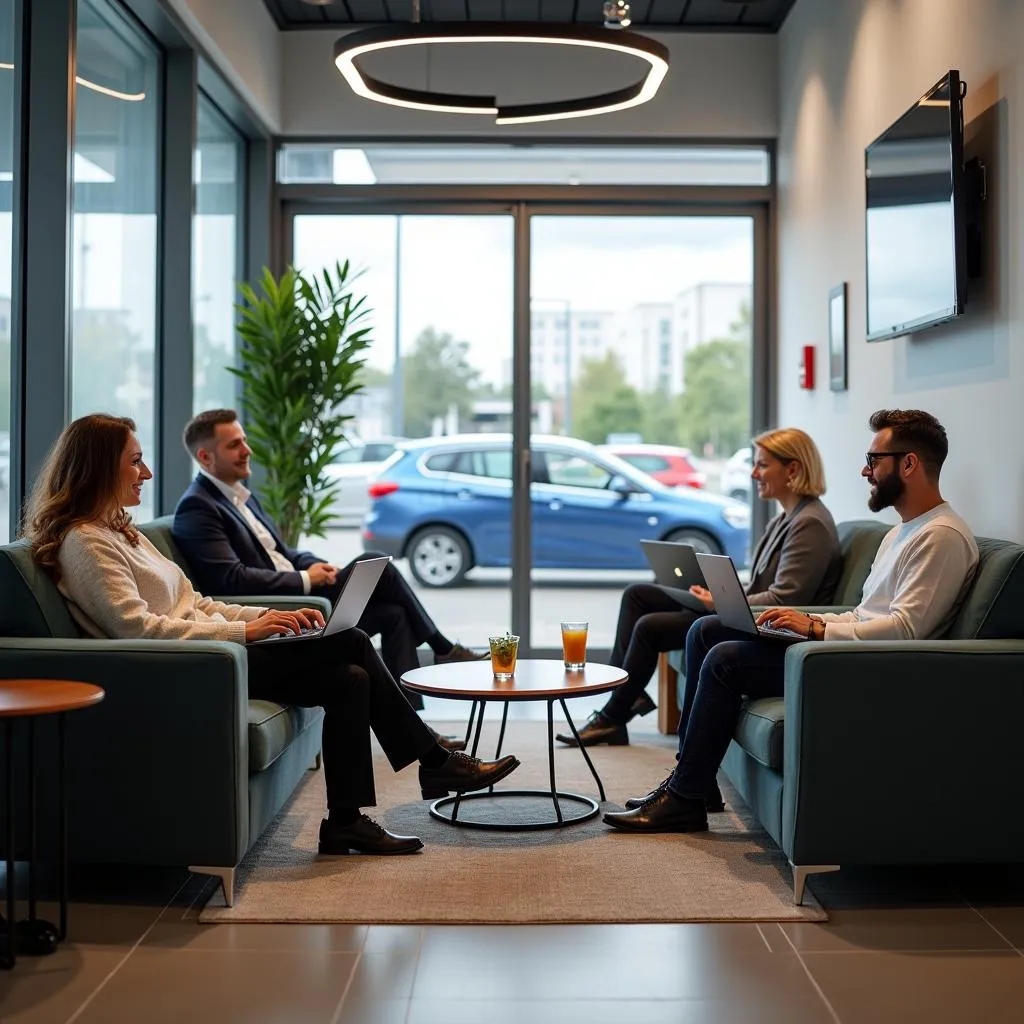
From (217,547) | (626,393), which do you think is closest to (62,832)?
(217,547)

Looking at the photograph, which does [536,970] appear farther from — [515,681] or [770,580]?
[770,580]

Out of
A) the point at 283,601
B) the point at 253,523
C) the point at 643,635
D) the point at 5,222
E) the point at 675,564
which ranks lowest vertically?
the point at 643,635

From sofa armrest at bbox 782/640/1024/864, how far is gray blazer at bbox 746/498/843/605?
1.41 meters

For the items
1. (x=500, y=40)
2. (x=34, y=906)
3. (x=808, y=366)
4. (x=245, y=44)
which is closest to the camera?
(x=34, y=906)

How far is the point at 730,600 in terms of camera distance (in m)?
3.83

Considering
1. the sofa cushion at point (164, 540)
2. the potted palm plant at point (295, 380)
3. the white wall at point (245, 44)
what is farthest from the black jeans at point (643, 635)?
the white wall at point (245, 44)

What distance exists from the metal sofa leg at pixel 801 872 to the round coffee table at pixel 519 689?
797 millimetres

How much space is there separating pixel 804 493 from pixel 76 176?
2673 mm

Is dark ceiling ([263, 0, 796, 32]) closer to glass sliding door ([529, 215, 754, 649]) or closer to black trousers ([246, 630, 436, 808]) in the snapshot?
glass sliding door ([529, 215, 754, 649])

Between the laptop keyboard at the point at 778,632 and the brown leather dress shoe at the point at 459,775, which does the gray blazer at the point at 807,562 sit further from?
the brown leather dress shoe at the point at 459,775

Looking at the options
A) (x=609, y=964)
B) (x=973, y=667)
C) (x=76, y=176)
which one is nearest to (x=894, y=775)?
(x=973, y=667)

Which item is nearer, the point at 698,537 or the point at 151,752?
the point at 151,752

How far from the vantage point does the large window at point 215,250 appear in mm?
5980

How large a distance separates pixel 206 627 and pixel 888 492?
6.11 ft
